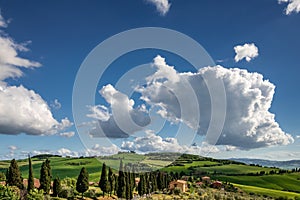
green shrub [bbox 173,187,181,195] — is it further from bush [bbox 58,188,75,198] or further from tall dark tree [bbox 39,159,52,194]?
tall dark tree [bbox 39,159,52,194]

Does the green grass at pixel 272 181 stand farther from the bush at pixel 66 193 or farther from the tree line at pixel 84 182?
the bush at pixel 66 193

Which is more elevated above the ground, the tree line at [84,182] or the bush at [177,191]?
the tree line at [84,182]

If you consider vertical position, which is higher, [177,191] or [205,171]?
[177,191]

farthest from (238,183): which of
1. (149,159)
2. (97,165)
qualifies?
(97,165)

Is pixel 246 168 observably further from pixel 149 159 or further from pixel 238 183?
pixel 149 159

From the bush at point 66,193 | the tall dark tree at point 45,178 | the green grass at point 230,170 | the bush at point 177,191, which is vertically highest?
the tall dark tree at point 45,178

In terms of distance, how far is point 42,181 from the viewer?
5622 cm

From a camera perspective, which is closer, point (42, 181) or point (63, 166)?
point (42, 181)

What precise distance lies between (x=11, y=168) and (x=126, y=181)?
21.7 meters

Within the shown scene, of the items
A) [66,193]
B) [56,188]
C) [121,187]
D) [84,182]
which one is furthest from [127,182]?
[56,188]

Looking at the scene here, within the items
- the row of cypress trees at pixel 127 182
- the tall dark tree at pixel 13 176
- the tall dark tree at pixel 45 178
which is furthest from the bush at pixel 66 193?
the tall dark tree at pixel 13 176

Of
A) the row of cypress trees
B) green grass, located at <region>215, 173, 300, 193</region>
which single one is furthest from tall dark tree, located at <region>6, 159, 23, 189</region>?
green grass, located at <region>215, 173, 300, 193</region>

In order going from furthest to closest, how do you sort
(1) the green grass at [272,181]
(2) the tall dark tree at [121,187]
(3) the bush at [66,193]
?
1. (1) the green grass at [272,181]
2. (2) the tall dark tree at [121,187]
3. (3) the bush at [66,193]

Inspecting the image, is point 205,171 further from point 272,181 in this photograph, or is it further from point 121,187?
point 121,187
